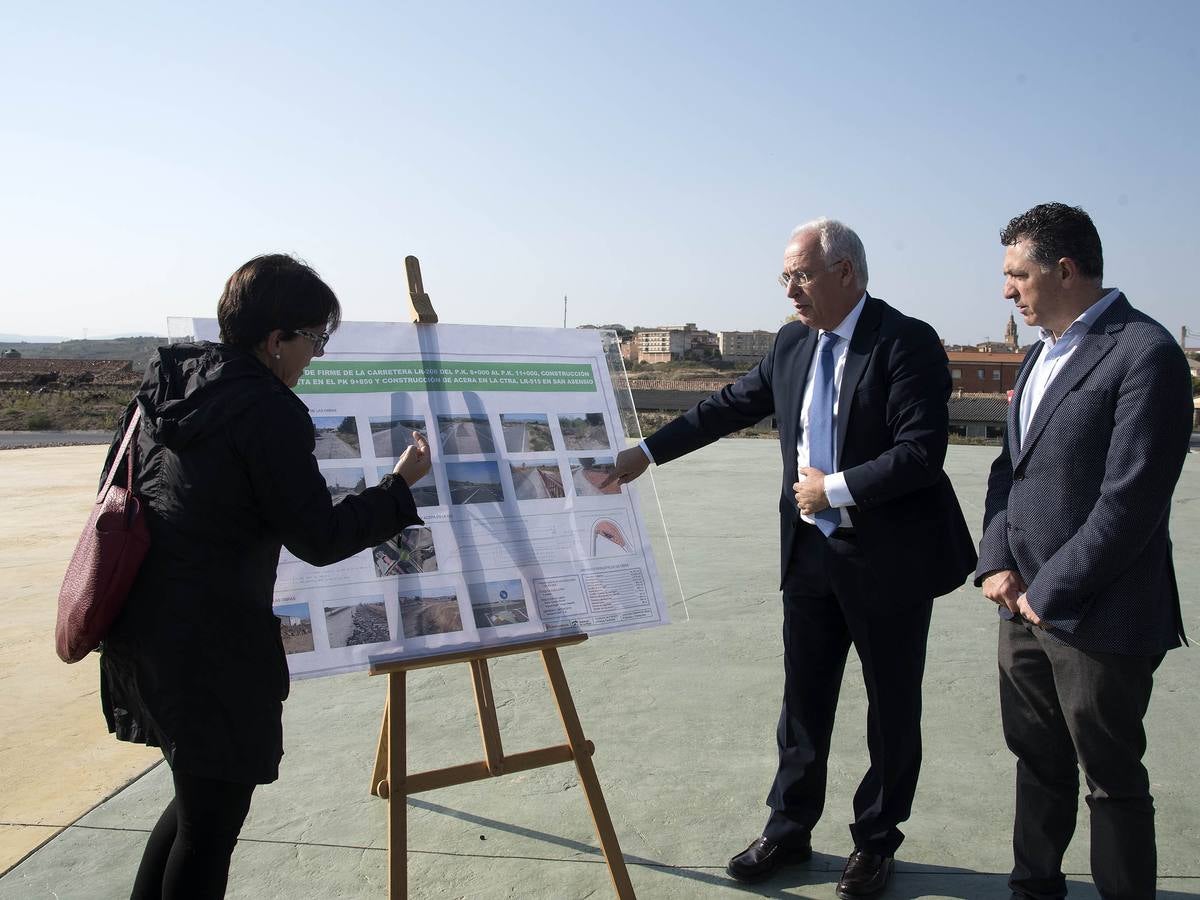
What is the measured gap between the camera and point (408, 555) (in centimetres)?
234

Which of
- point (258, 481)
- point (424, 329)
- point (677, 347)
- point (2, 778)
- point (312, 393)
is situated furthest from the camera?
point (677, 347)

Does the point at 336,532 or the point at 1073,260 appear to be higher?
the point at 1073,260

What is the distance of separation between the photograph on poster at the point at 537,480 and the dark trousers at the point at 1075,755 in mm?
1147

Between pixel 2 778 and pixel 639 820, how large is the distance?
6.71 feet

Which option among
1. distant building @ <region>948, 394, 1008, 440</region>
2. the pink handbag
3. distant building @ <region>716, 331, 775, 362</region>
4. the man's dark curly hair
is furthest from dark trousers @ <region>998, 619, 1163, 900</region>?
distant building @ <region>716, 331, 775, 362</region>

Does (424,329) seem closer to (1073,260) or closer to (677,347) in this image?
(1073,260)

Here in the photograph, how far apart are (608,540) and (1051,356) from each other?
116cm

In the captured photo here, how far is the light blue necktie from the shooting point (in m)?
2.45

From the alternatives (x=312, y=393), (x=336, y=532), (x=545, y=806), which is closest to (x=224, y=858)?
(x=336, y=532)

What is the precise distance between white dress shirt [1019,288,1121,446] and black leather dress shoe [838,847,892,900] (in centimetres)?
110

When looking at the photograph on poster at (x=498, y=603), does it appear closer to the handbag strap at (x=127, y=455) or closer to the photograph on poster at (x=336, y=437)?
the photograph on poster at (x=336, y=437)

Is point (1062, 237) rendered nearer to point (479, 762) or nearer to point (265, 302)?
point (265, 302)

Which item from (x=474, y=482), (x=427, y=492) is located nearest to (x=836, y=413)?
(x=474, y=482)

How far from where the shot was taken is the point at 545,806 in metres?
2.83
